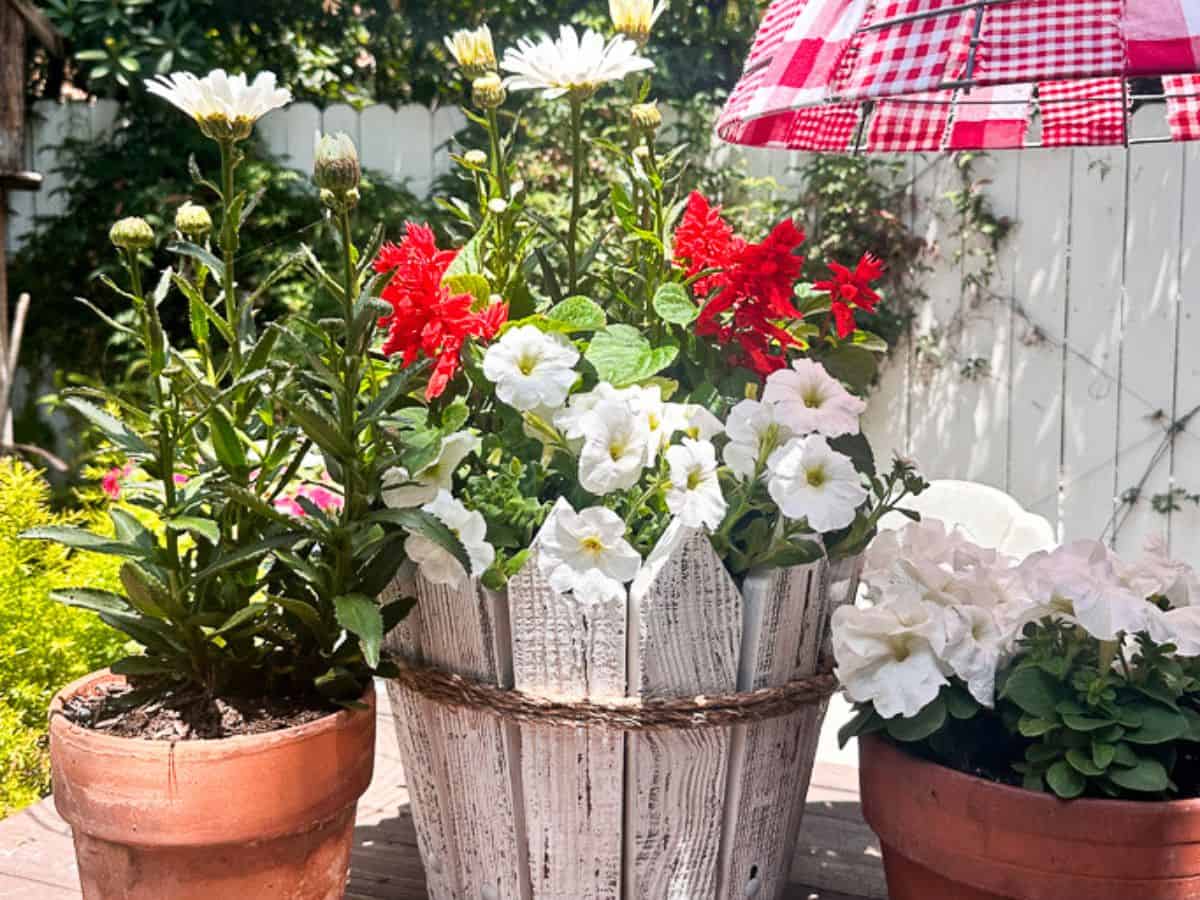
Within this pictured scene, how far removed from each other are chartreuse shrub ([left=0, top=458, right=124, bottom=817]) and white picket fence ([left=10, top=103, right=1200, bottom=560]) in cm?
230

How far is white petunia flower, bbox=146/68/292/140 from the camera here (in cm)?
95

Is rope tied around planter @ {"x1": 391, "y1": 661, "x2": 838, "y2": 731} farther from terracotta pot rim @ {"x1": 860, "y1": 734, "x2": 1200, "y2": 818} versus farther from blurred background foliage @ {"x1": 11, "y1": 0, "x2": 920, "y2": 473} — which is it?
blurred background foliage @ {"x1": 11, "y1": 0, "x2": 920, "y2": 473}

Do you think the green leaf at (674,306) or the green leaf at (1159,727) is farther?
the green leaf at (674,306)

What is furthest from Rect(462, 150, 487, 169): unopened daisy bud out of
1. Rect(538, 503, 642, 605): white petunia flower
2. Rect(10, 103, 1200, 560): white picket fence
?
Rect(10, 103, 1200, 560): white picket fence

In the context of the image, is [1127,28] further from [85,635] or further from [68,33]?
[68,33]

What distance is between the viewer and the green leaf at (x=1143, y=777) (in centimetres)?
88

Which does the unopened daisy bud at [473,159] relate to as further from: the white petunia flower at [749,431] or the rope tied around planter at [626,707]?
the rope tied around planter at [626,707]

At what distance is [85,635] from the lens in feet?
6.71

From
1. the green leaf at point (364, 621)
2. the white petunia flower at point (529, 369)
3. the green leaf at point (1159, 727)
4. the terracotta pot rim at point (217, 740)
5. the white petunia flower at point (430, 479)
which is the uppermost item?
the white petunia flower at point (529, 369)

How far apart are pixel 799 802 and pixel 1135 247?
264 centimetres

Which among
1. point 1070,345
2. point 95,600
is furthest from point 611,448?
point 1070,345

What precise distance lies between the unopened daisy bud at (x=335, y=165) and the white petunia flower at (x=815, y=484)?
0.42m

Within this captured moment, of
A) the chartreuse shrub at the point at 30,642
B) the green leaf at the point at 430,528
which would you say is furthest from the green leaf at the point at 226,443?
the chartreuse shrub at the point at 30,642

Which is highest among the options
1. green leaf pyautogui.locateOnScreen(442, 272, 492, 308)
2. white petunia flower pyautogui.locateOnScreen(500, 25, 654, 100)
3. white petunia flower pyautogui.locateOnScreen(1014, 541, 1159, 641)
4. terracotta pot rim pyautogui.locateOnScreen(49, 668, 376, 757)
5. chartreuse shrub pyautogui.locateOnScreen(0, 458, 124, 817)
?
white petunia flower pyautogui.locateOnScreen(500, 25, 654, 100)
